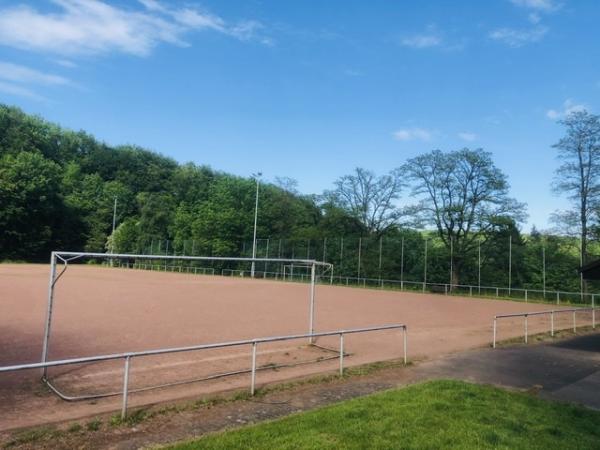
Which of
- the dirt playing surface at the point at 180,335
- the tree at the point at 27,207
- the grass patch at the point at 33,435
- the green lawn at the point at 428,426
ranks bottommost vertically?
the dirt playing surface at the point at 180,335

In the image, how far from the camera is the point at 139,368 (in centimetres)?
884

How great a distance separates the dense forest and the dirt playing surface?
24.7ft

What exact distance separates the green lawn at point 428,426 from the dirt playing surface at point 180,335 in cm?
219

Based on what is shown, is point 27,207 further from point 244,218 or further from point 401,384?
point 401,384

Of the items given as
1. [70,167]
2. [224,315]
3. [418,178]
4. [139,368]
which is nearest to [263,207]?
[418,178]

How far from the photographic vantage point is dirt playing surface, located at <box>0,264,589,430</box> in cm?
730

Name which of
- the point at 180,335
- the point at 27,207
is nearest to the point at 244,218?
the point at 27,207

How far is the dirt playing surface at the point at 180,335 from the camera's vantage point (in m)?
7.30

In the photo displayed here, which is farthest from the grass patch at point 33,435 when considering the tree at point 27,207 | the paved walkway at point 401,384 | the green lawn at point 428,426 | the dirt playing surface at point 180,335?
the tree at point 27,207

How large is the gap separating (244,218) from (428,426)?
58.0 meters

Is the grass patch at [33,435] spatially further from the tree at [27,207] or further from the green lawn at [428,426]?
the tree at [27,207]

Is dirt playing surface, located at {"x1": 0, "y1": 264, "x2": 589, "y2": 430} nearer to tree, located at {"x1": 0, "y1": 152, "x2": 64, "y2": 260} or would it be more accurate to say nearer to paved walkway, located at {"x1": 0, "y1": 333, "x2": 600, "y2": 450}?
paved walkway, located at {"x1": 0, "y1": 333, "x2": 600, "y2": 450}

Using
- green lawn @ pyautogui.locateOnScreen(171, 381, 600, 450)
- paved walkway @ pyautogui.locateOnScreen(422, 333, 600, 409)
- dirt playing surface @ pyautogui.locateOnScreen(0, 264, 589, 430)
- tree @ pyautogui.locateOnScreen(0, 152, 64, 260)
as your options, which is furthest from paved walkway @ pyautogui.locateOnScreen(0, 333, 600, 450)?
tree @ pyautogui.locateOnScreen(0, 152, 64, 260)

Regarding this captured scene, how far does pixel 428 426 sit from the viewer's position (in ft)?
17.8
